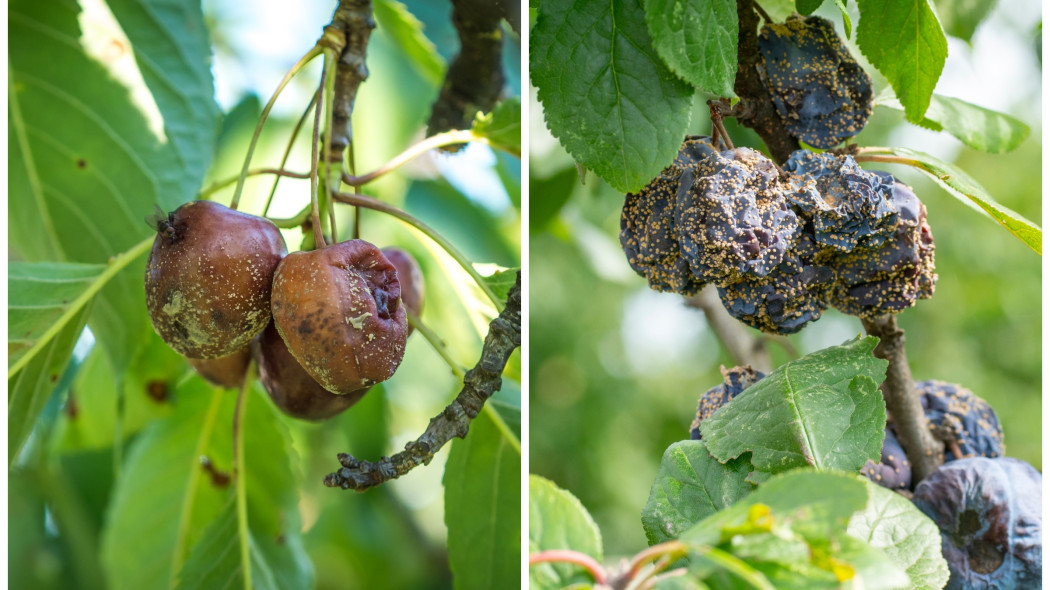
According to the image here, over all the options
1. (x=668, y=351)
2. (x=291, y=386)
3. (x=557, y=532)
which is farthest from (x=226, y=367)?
(x=668, y=351)

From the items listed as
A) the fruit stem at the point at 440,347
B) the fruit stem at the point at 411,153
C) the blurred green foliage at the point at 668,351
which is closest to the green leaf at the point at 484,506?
the fruit stem at the point at 440,347

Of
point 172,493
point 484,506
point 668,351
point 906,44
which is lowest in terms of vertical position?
point 668,351

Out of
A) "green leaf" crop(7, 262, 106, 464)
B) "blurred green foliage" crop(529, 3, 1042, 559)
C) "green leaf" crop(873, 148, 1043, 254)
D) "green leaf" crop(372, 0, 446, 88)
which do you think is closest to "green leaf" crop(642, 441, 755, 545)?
"green leaf" crop(873, 148, 1043, 254)

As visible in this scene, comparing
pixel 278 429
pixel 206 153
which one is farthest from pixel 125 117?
pixel 278 429

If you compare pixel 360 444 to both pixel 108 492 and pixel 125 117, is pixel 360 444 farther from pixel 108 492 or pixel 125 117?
pixel 125 117

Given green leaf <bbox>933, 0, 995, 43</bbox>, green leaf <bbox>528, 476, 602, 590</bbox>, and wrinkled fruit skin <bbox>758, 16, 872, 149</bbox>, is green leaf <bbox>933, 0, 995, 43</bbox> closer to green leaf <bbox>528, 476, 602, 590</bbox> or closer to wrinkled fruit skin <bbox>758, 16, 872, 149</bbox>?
wrinkled fruit skin <bbox>758, 16, 872, 149</bbox>

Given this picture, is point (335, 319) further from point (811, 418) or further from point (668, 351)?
point (668, 351)
